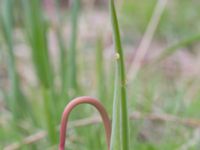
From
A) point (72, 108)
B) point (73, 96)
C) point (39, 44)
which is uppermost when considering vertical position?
point (72, 108)

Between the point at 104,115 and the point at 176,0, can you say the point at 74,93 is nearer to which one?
the point at 104,115

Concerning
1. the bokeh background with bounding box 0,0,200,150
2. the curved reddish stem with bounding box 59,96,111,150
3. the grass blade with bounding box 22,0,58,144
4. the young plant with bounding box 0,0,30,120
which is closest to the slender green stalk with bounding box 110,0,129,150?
the curved reddish stem with bounding box 59,96,111,150

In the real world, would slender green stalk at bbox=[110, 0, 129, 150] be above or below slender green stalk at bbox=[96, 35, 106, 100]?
above

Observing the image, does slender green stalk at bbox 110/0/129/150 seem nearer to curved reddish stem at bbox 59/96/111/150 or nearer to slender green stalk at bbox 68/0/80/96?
curved reddish stem at bbox 59/96/111/150

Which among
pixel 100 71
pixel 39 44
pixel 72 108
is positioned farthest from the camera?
pixel 100 71

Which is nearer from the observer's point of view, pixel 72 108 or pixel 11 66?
pixel 72 108

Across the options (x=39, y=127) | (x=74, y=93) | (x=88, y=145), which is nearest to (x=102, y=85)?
(x=74, y=93)

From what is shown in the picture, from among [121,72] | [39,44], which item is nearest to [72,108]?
[121,72]

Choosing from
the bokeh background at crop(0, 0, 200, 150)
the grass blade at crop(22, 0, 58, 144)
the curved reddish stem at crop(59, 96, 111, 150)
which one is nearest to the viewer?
the curved reddish stem at crop(59, 96, 111, 150)

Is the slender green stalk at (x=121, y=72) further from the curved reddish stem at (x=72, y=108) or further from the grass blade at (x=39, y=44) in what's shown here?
the grass blade at (x=39, y=44)

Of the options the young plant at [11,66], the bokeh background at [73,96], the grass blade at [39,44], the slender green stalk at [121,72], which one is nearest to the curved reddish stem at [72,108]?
the slender green stalk at [121,72]

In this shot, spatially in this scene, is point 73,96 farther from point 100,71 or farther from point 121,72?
point 121,72
